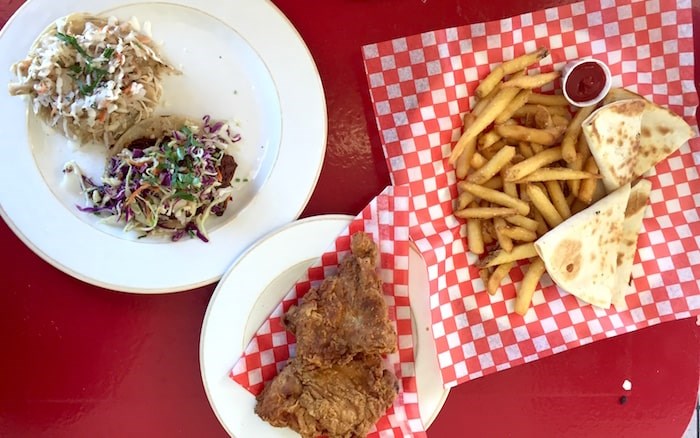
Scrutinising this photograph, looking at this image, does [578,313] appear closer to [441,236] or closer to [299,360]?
[441,236]

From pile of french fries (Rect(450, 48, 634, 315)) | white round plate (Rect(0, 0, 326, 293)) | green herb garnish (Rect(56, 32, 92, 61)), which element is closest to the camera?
green herb garnish (Rect(56, 32, 92, 61))

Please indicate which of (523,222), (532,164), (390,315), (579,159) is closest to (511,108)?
(532,164)

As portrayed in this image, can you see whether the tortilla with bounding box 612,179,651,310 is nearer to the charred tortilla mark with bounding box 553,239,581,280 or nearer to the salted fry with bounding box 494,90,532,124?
the charred tortilla mark with bounding box 553,239,581,280

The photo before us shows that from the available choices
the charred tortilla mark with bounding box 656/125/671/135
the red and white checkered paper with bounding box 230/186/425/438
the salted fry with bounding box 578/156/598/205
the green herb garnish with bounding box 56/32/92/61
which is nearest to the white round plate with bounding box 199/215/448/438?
the red and white checkered paper with bounding box 230/186/425/438

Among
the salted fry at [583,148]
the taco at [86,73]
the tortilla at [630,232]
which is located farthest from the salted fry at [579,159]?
the taco at [86,73]

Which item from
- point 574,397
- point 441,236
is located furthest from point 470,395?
point 441,236

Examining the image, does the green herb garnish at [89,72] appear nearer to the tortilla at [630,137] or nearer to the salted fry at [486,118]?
the salted fry at [486,118]
